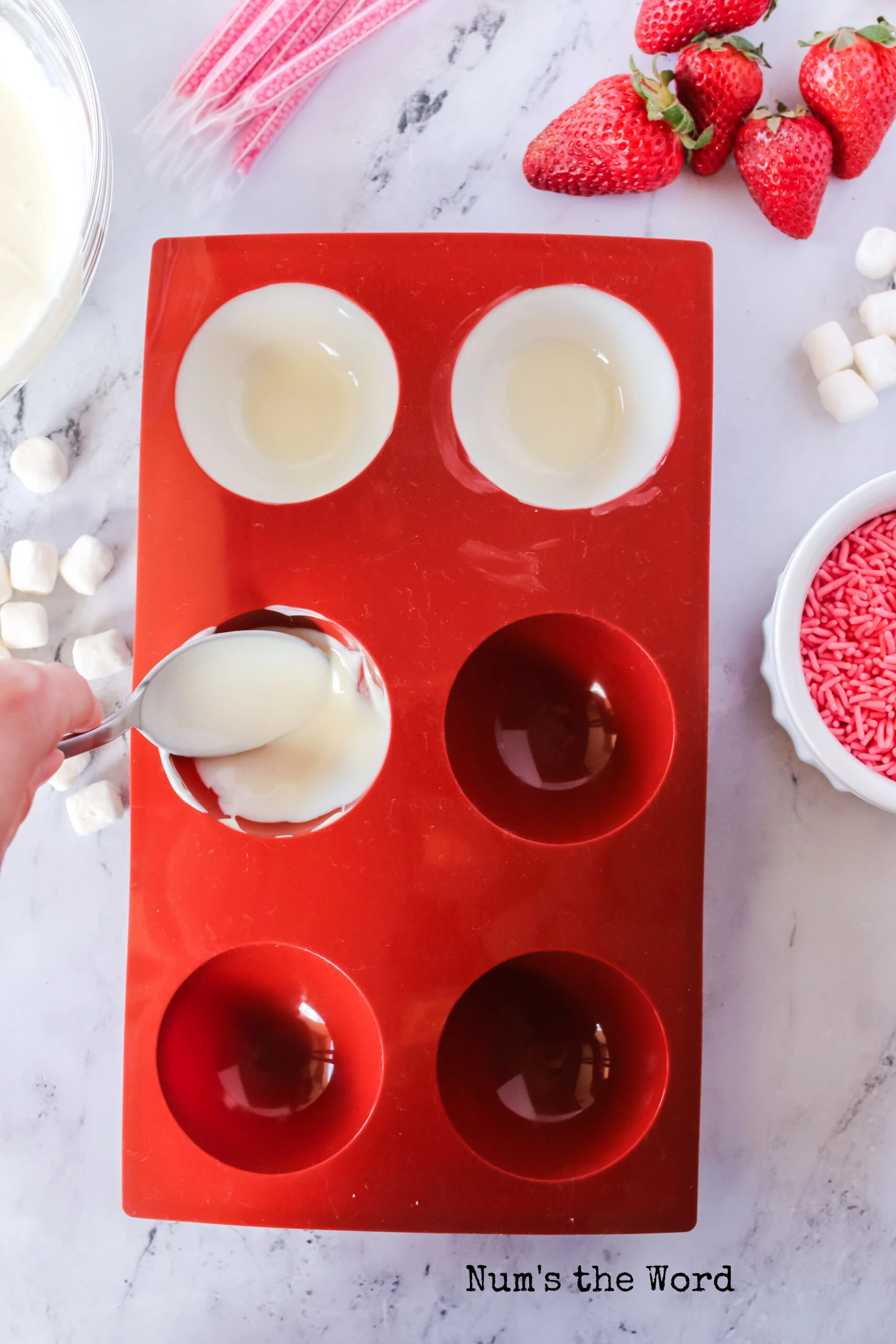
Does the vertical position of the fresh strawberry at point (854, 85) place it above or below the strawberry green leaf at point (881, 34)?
below

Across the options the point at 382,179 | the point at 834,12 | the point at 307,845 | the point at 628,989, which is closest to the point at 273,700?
the point at 307,845

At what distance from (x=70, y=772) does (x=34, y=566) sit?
0.23m

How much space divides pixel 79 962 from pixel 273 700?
0.42 meters

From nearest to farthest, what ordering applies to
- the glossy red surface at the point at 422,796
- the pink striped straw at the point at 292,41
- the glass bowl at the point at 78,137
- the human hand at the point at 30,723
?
1. the human hand at the point at 30,723
2. the glass bowl at the point at 78,137
3. the glossy red surface at the point at 422,796
4. the pink striped straw at the point at 292,41

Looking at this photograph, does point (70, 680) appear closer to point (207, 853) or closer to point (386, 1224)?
point (207, 853)

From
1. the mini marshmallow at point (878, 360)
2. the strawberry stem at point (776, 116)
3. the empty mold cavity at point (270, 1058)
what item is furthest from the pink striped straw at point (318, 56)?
the empty mold cavity at point (270, 1058)

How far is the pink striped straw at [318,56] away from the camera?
1.04 m

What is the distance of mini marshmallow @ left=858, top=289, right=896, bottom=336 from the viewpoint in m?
1.06

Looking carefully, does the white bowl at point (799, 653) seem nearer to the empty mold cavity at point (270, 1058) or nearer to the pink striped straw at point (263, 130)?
the empty mold cavity at point (270, 1058)

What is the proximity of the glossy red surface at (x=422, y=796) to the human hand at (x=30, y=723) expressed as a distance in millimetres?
143

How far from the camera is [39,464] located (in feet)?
Answer: 3.49

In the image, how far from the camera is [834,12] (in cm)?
110

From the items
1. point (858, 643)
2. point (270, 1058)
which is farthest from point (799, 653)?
point (270, 1058)

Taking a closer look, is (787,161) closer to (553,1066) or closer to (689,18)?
(689,18)
